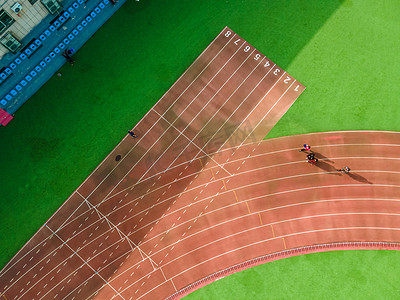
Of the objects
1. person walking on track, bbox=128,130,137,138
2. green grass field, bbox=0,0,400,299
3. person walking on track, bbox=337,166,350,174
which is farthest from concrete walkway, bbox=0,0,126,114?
person walking on track, bbox=337,166,350,174

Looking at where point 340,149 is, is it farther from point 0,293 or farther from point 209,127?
point 0,293

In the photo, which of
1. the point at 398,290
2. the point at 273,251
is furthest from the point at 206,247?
the point at 398,290

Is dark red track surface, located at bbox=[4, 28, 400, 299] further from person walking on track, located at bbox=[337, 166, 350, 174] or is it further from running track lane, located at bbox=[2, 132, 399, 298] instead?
person walking on track, located at bbox=[337, 166, 350, 174]

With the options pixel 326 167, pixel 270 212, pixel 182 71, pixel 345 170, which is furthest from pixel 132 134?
pixel 345 170

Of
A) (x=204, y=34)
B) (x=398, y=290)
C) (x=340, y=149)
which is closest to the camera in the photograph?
(x=398, y=290)

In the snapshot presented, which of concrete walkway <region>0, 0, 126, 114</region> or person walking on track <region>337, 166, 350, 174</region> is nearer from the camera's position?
person walking on track <region>337, 166, 350, 174</region>

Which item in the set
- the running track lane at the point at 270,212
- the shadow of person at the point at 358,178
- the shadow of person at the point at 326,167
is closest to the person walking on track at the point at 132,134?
the running track lane at the point at 270,212

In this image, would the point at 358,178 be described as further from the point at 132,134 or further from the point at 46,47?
the point at 46,47
